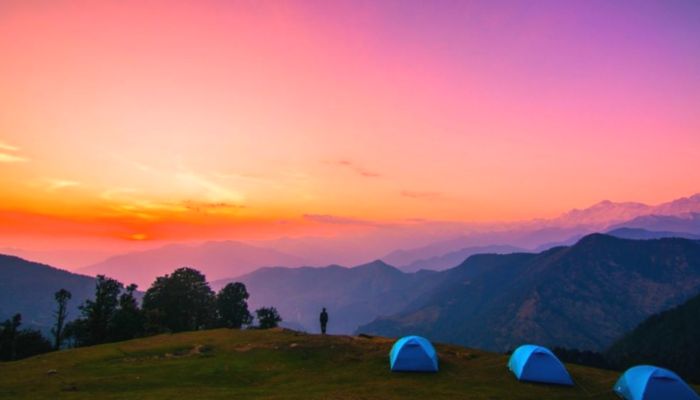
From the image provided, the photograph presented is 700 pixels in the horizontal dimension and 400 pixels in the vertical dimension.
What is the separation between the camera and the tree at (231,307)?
89688 millimetres

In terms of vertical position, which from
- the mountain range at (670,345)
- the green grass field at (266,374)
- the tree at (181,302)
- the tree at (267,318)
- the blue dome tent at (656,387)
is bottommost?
the mountain range at (670,345)

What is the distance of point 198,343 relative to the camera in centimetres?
4116

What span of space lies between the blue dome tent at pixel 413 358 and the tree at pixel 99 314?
57880mm

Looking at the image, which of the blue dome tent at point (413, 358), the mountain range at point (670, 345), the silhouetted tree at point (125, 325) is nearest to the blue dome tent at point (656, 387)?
the blue dome tent at point (413, 358)

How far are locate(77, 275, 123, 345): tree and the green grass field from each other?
34.9m

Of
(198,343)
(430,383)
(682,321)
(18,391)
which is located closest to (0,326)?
(198,343)

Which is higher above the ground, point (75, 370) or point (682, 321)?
Answer: point (75, 370)

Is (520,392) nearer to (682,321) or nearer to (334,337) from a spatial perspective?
(334,337)

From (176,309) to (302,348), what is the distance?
52.1m

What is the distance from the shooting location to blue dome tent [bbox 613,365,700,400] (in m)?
25.8

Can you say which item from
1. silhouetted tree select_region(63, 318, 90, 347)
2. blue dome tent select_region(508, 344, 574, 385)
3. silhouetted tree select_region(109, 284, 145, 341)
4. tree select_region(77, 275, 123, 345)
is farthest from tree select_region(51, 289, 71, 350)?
blue dome tent select_region(508, 344, 574, 385)

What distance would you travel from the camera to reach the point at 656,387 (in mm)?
26047

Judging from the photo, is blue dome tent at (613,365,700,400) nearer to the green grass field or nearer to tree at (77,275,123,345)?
the green grass field

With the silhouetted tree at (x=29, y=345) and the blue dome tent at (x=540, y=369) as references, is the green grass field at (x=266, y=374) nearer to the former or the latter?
the blue dome tent at (x=540, y=369)
